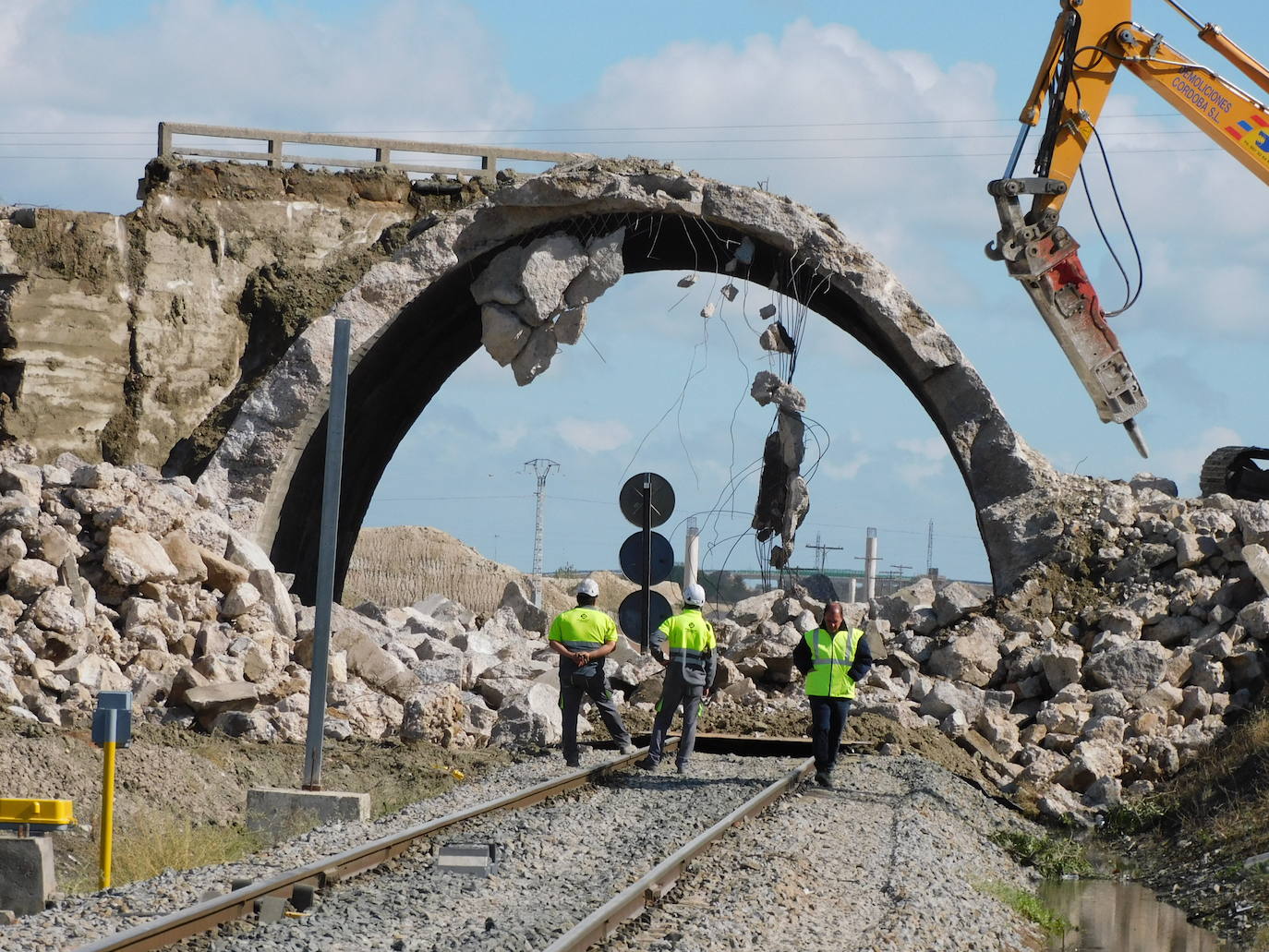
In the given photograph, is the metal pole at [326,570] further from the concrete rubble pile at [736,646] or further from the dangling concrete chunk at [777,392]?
the dangling concrete chunk at [777,392]

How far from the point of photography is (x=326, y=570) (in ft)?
32.5

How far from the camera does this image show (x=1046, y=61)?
15625mm

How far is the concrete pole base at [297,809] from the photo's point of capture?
958cm

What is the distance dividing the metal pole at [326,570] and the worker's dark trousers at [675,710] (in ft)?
10.3

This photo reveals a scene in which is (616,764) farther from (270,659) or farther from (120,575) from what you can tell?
(120,575)

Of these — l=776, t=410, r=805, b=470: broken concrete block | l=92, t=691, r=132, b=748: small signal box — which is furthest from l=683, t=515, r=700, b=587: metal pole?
l=92, t=691, r=132, b=748: small signal box

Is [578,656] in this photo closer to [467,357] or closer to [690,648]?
[690,648]

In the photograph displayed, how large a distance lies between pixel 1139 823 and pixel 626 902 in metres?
7.38

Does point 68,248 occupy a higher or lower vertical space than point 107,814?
higher

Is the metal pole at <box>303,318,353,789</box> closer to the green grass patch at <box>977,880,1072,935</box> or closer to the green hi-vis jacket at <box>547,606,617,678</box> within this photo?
the green hi-vis jacket at <box>547,606,617,678</box>

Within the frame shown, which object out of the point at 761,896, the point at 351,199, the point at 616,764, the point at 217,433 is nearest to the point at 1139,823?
the point at 616,764

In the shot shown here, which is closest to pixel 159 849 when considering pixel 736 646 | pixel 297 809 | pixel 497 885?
pixel 297 809

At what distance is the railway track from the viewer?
20.6 feet

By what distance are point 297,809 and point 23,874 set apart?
2.45m
